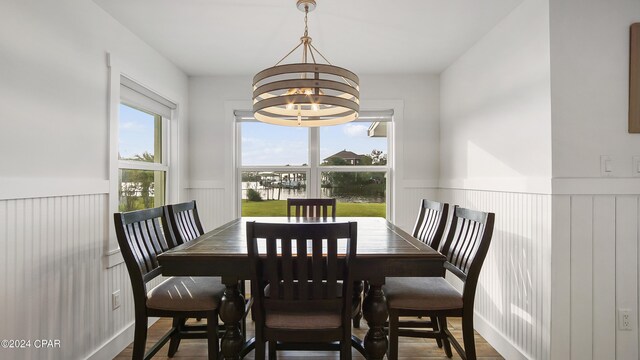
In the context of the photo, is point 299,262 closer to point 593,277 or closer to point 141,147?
point 593,277

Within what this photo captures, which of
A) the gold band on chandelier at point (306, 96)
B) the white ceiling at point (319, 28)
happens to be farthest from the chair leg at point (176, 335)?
the white ceiling at point (319, 28)

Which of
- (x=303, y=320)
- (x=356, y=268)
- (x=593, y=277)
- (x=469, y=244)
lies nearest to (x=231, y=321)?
(x=303, y=320)

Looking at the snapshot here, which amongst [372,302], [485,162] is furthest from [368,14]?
[372,302]

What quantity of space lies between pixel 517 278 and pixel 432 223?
624 millimetres

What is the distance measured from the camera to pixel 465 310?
1.84 metres

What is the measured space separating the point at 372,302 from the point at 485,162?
1.52 m

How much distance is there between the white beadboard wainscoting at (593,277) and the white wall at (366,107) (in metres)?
1.71

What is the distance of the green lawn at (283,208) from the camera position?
12.2 feet

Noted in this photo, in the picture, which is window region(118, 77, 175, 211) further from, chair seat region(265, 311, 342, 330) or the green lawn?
chair seat region(265, 311, 342, 330)

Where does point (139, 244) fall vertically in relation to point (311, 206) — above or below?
below

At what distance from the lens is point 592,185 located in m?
1.83

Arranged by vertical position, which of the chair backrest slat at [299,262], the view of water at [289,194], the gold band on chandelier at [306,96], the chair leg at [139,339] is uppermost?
the gold band on chandelier at [306,96]

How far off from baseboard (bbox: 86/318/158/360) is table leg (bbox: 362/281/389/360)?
1.67 metres

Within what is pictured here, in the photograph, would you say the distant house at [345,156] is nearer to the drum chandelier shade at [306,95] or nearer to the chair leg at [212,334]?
the drum chandelier shade at [306,95]
